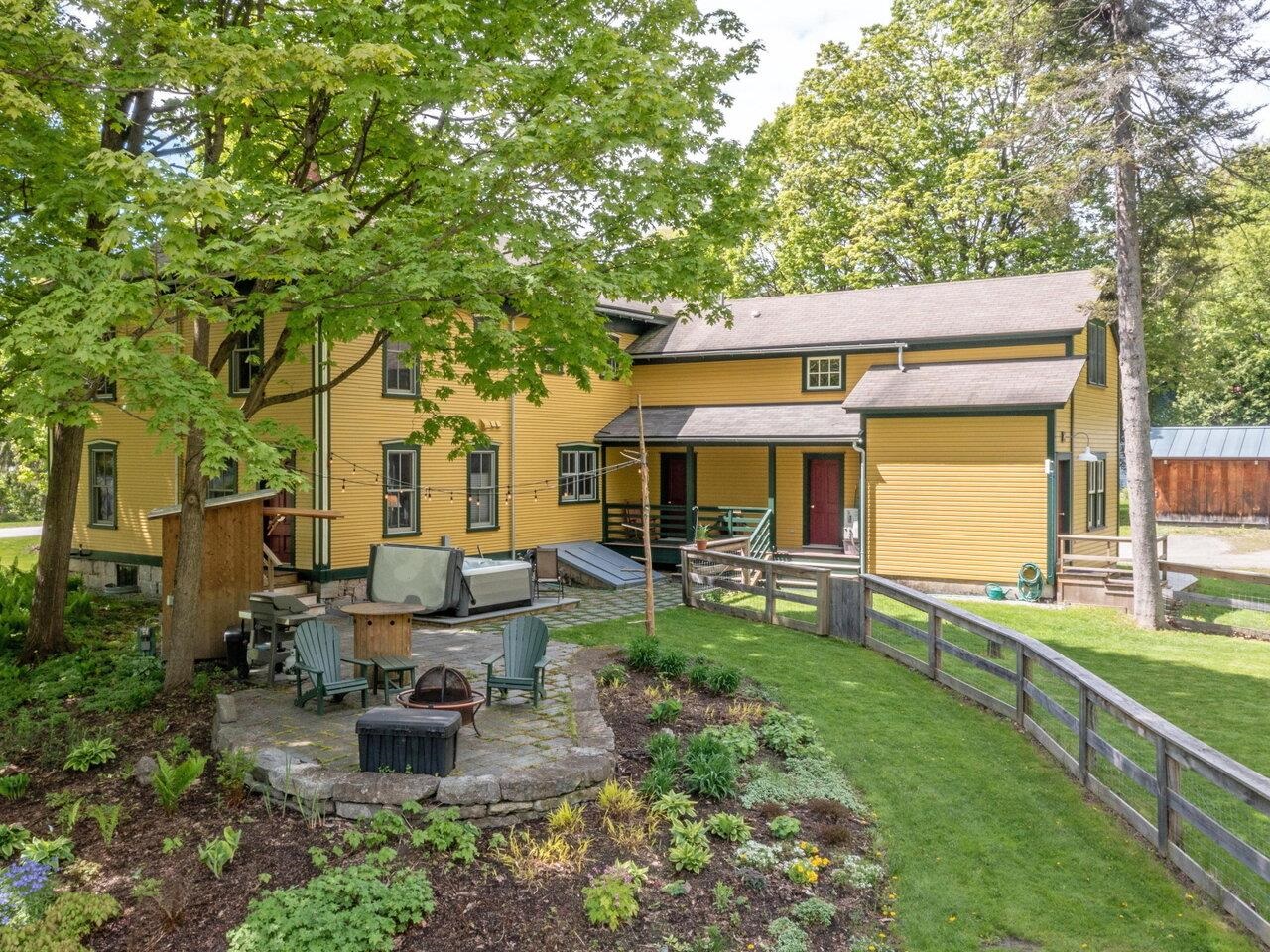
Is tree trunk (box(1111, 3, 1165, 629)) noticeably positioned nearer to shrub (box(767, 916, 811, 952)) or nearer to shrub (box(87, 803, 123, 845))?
shrub (box(767, 916, 811, 952))

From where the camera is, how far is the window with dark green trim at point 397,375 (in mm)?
18234

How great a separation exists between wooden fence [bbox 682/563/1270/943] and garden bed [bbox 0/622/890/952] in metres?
2.07

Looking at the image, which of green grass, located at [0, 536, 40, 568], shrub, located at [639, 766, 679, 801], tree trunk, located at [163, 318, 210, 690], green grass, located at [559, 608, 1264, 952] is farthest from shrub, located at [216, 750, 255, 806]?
green grass, located at [0, 536, 40, 568]

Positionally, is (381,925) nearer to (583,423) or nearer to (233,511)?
(233,511)

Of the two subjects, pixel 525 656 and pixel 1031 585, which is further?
pixel 1031 585

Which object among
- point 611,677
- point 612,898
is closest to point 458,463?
point 611,677

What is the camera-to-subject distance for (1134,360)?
51.2 feet

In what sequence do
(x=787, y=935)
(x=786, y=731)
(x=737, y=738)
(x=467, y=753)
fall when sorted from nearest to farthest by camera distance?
(x=787, y=935) < (x=467, y=753) < (x=737, y=738) < (x=786, y=731)

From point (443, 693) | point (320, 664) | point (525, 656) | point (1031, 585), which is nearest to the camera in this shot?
point (443, 693)

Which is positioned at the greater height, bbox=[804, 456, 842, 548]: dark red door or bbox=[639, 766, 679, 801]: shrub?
bbox=[804, 456, 842, 548]: dark red door

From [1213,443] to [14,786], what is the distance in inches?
1558

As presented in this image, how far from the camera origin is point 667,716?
8953 mm

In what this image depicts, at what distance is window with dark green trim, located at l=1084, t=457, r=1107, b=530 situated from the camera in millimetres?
21922

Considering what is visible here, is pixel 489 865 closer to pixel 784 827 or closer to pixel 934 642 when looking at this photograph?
pixel 784 827
